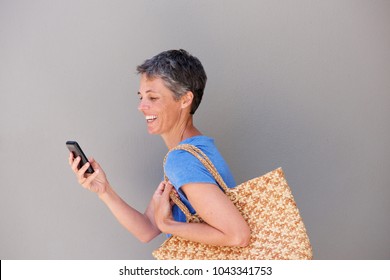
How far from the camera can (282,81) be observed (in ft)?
8.27

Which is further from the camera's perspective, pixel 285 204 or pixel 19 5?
pixel 19 5

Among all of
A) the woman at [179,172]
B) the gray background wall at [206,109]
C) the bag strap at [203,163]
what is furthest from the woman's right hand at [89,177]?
the gray background wall at [206,109]

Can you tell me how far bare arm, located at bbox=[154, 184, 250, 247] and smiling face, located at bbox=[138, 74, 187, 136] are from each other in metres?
0.29

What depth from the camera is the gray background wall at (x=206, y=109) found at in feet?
7.95

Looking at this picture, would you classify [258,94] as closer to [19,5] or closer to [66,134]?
[66,134]

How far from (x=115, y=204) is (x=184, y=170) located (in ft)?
1.33

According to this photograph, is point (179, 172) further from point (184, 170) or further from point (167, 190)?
point (167, 190)

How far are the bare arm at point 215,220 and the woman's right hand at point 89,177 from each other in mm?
350

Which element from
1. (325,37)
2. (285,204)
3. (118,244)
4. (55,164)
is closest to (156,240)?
(118,244)

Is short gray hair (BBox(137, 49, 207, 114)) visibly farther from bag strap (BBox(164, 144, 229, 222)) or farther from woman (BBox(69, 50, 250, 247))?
bag strap (BBox(164, 144, 229, 222))

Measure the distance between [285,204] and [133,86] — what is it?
3.06 feet

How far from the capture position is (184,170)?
173 centimetres

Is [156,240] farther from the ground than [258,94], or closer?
closer

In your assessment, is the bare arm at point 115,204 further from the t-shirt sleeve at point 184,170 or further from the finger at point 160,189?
the t-shirt sleeve at point 184,170
